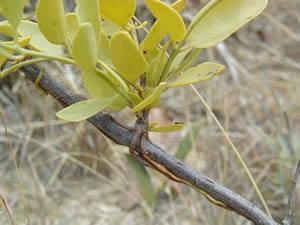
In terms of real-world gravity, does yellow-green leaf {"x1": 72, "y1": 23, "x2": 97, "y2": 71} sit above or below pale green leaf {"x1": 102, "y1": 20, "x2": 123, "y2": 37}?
above

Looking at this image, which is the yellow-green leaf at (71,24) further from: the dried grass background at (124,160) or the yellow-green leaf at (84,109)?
the dried grass background at (124,160)

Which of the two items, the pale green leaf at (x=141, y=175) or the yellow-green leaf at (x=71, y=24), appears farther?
the pale green leaf at (x=141, y=175)

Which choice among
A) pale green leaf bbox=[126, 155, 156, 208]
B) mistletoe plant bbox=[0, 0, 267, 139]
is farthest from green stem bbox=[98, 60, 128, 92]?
pale green leaf bbox=[126, 155, 156, 208]

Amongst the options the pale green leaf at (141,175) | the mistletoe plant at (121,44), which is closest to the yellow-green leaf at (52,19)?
the mistletoe plant at (121,44)

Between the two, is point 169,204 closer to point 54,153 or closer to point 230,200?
point 54,153

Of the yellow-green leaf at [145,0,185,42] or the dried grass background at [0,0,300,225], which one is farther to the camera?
the dried grass background at [0,0,300,225]

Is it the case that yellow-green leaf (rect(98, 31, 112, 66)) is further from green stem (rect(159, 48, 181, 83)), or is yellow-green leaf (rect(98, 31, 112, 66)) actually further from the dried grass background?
the dried grass background

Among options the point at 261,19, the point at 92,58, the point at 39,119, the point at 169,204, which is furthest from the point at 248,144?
the point at 92,58

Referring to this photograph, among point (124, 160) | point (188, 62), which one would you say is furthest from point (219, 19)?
point (124, 160)
